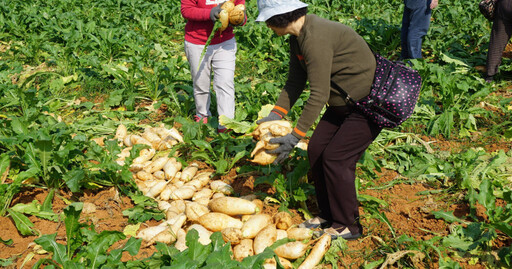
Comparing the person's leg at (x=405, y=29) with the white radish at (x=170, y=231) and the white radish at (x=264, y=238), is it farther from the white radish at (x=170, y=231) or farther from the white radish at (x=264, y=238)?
the white radish at (x=170, y=231)

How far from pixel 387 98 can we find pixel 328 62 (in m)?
0.51

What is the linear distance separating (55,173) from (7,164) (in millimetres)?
353

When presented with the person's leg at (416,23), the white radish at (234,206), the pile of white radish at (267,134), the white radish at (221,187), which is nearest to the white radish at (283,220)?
the white radish at (234,206)

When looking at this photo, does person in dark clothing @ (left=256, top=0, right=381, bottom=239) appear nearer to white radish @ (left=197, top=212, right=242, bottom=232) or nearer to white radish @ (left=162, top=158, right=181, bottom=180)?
white radish @ (left=197, top=212, right=242, bottom=232)

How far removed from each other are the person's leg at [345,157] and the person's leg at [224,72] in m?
1.74

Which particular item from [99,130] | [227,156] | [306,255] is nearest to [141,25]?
[99,130]

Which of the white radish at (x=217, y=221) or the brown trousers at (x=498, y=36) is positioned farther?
the brown trousers at (x=498, y=36)

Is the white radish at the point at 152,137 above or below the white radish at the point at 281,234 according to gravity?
below

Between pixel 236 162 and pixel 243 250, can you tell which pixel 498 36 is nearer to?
pixel 236 162

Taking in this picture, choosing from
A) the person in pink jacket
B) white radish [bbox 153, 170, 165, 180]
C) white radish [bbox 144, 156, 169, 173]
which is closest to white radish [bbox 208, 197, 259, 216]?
white radish [bbox 153, 170, 165, 180]

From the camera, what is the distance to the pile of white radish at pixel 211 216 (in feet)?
9.36

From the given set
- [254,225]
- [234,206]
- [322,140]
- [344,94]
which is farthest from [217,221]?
[344,94]

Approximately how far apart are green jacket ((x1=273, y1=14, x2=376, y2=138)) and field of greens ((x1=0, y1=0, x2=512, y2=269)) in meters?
0.79

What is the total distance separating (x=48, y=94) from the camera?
5.50 metres
